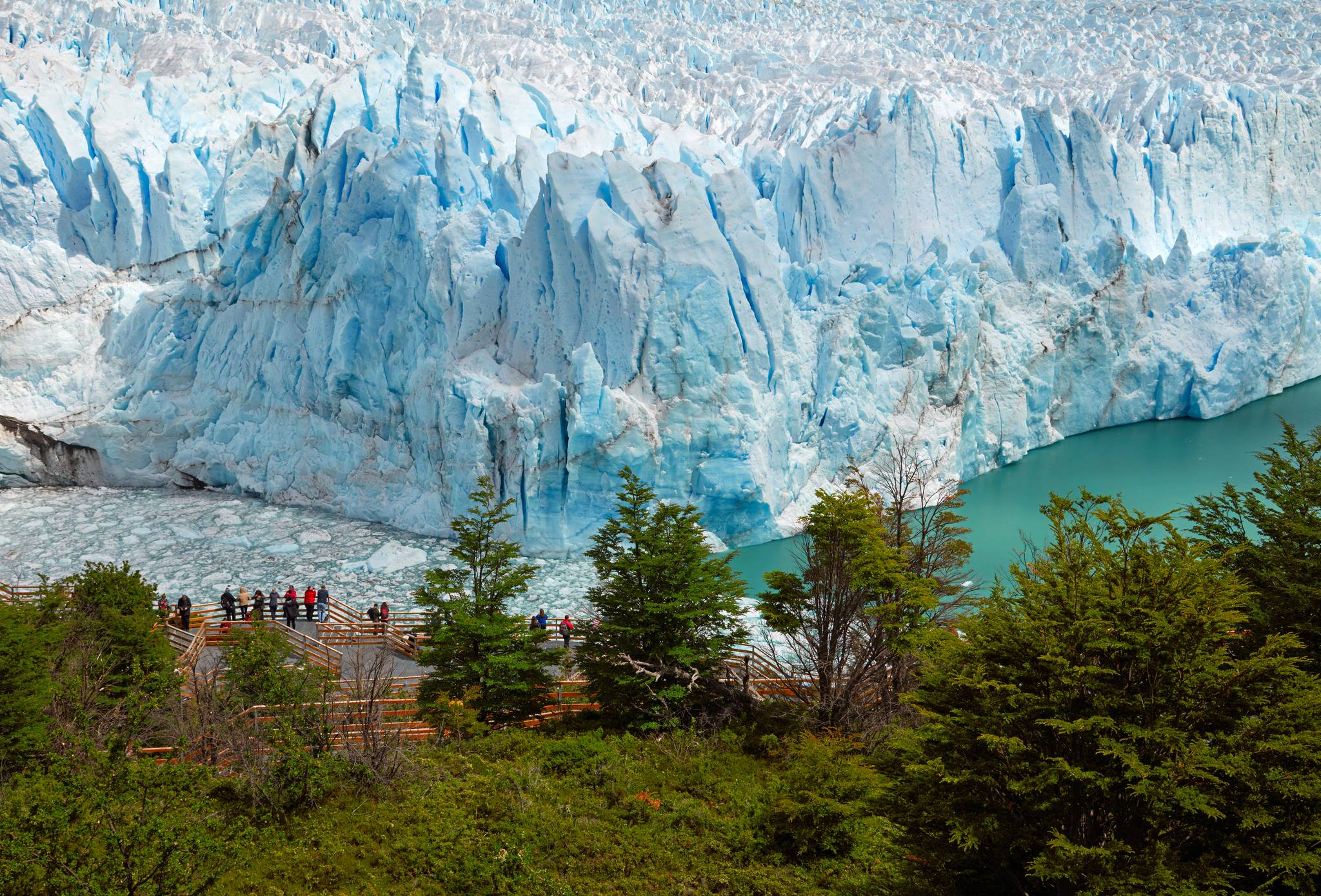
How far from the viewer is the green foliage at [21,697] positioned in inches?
320

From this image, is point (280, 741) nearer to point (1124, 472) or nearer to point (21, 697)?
point (21, 697)

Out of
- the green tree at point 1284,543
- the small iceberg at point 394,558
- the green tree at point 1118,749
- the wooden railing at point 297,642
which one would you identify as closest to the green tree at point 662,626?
the green tree at point 1284,543

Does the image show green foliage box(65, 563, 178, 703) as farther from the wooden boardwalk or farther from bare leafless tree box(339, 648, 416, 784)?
bare leafless tree box(339, 648, 416, 784)

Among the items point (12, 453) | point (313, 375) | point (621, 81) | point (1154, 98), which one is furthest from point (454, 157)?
point (1154, 98)

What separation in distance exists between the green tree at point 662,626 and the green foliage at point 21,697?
490 centimetres

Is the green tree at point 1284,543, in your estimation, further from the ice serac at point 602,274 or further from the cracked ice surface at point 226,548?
the ice serac at point 602,274

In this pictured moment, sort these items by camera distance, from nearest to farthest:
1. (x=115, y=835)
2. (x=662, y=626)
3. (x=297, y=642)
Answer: (x=115, y=835), (x=662, y=626), (x=297, y=642)

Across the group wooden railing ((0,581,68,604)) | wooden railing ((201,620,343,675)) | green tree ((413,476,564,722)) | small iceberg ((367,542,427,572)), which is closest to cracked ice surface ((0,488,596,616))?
small iceberg ((367,542,427,572))

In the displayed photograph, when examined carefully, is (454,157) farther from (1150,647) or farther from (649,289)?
(1150,647)

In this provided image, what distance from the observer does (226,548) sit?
66.7 feet

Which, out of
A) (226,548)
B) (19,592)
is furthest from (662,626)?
(226,548)

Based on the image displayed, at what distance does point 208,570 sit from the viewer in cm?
1906

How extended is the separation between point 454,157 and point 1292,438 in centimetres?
1962

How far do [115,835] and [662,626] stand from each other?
5.88m
